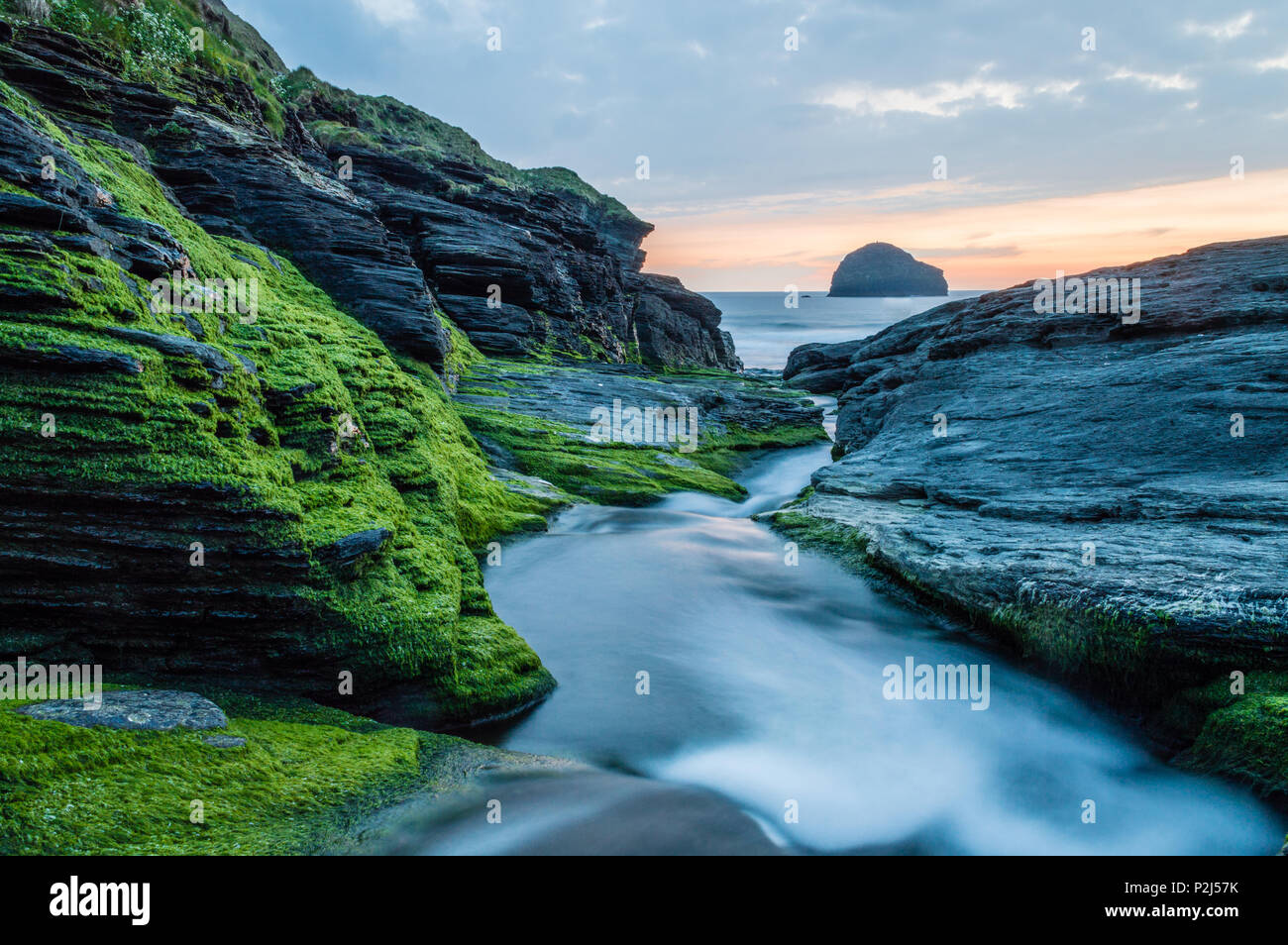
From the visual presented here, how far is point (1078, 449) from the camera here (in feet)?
50.4

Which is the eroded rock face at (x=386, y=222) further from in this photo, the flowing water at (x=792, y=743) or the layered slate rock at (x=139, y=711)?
the flowing water at (x=792, y=743)

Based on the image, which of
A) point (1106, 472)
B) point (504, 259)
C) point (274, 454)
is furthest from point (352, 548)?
point (504, 259)

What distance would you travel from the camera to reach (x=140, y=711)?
17.1 feet

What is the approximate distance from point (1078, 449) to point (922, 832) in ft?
39.9

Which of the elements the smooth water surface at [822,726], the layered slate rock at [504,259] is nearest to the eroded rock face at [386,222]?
the layered slate rock at [504,259]

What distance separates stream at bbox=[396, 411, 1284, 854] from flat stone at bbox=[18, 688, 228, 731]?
7.17ft

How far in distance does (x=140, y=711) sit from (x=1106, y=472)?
1692cm

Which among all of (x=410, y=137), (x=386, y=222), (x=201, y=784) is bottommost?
(x=201, y=784)

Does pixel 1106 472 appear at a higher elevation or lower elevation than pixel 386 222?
lower

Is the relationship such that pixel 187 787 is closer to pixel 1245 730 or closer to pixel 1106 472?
pixel 1245 730

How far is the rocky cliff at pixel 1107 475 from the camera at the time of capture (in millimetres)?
8477

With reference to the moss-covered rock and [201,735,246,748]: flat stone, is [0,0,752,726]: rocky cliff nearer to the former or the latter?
the moss-covered rock

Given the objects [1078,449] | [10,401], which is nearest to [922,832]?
[10,401]
